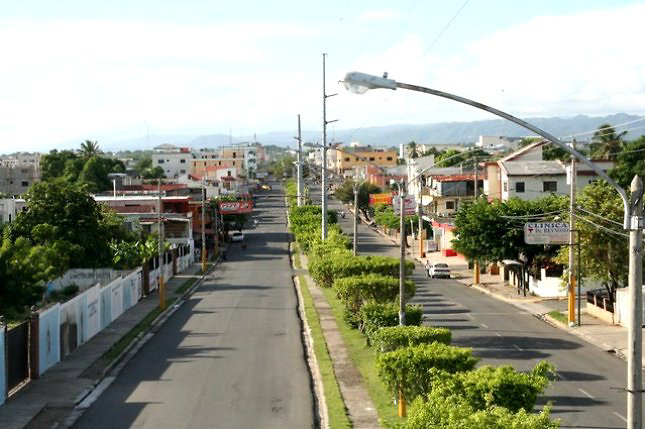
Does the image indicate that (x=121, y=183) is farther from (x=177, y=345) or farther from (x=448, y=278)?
(x=177, y=345)

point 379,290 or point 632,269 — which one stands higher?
point 632,269

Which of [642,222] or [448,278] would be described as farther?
[448,278]

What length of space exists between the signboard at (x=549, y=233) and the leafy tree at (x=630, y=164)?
46.4 m

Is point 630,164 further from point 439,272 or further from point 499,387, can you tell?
point 499,387

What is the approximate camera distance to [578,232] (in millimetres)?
44969

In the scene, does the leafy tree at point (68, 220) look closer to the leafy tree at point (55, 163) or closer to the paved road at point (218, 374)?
the paved road at point (218, 374)

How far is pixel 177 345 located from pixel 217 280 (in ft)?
106

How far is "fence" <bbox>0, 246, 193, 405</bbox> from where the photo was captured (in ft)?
92.6

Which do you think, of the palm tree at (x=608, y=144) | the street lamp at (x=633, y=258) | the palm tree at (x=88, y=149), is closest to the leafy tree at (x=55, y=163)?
the palm tree at (x=88, y=149)

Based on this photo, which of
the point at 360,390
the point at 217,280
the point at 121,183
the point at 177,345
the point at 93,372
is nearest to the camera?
the point at 360,390

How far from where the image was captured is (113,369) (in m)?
32.9

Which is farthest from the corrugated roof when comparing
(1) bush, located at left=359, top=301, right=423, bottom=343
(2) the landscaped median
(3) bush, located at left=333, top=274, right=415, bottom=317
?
(1) bush, located at left=359, top=301, right=423, bottom=343

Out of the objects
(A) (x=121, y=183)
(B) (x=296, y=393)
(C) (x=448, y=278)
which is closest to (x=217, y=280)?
(C) (x=448, y=278)

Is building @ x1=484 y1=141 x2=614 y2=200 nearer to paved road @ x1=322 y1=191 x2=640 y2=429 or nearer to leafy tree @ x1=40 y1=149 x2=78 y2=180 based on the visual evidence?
paved road @ x1=322 y1=191 x2=640 y2=429
